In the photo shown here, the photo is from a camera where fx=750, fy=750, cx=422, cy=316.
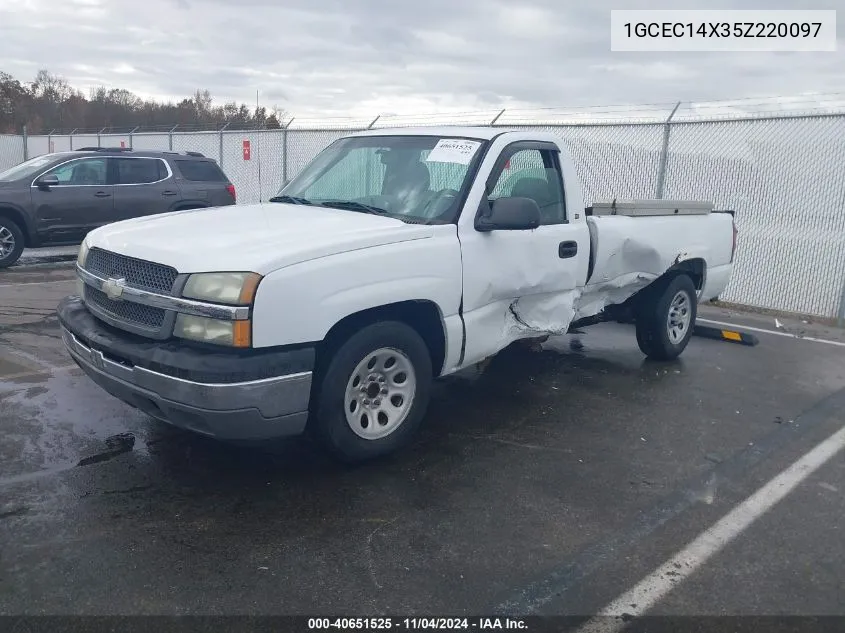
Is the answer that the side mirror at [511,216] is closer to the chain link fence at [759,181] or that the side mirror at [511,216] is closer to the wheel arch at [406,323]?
the wheel arch at [406,323]

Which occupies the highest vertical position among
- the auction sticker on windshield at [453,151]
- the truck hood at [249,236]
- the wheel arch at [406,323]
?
the auction sticker on windshield at [453,151]

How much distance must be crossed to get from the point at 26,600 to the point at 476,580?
72.0 inches

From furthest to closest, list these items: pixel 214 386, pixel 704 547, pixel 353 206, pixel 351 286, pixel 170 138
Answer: pixel 170 138 < pixel 353 206 < pixel 351 286 < pixel 704 547 < pixel 214 386

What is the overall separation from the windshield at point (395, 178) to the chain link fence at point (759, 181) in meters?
3.98

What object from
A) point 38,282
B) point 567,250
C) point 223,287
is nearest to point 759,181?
point 567,250

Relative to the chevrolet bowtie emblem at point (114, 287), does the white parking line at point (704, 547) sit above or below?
below

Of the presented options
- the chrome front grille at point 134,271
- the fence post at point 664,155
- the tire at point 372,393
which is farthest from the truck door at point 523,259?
the fence post at point 664,155

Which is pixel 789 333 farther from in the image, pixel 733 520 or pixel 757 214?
pixel 733 520

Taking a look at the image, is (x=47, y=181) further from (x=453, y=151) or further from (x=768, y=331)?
(x=768, y=331)

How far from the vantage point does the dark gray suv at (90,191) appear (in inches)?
438

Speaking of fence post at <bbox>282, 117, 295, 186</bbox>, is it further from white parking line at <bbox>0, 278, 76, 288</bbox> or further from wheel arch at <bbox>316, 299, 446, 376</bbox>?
wheel arch at <bbox>316, 299, 446, 376</bbox>

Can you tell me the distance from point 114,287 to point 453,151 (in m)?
2.34

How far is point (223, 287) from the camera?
3.62 meters

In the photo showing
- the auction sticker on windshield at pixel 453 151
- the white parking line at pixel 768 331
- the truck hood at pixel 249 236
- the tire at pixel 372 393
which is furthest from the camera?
the white parking line at pixel 768 331
